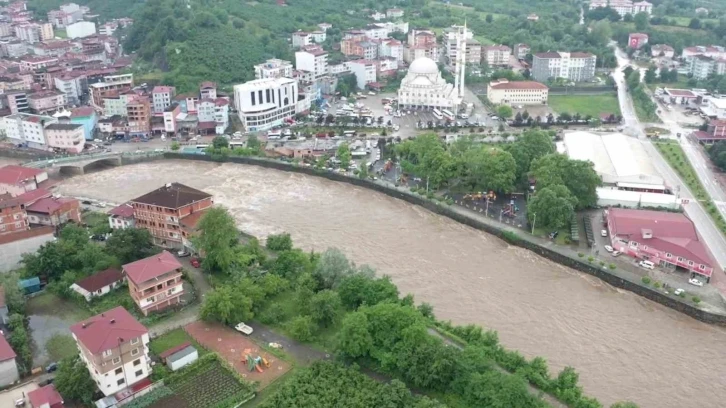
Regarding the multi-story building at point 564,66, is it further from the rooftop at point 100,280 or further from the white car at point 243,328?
the rooftop at point 100,280

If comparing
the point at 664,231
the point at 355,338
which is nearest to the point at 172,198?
Result: the point at 355,338

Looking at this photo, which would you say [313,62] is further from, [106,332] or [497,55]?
[106,332]

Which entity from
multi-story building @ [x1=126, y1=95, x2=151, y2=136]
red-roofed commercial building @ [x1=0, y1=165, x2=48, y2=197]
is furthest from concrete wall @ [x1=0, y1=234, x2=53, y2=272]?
multi-story building @ [x1=126, y1=95, x2=151, y2=136]

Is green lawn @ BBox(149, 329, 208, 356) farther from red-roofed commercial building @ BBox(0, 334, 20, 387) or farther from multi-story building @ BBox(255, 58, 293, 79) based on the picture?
multi-story building @ BBox(255, 58, 293, 79)

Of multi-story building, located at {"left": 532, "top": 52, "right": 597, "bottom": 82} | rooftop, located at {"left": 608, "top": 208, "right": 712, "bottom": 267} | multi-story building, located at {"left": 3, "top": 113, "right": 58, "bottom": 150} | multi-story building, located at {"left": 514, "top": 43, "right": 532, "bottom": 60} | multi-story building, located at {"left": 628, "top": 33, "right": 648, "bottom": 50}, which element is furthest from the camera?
multi-story building, located at {"left": 628, "top": 33, "right": 648, "bottom": 50}

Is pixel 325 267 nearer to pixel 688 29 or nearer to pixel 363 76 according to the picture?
pixel 363 76

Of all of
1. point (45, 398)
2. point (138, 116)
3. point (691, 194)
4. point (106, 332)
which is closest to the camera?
point (45, 398)
